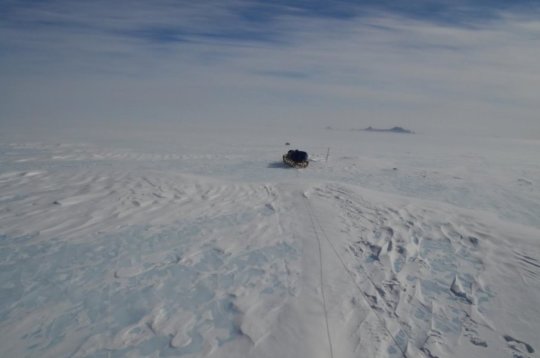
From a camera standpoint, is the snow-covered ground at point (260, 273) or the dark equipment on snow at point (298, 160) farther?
the dark equipment on snow at point (298, 160)

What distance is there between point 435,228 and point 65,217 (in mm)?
11274

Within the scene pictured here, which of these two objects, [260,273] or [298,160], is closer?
[260,273]

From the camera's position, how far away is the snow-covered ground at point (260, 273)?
4598 millimetres

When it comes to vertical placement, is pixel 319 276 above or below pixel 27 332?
above

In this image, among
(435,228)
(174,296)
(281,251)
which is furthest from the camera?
(435,228)

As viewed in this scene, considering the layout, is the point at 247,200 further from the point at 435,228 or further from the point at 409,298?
the point at 409,298

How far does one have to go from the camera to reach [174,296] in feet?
18.5

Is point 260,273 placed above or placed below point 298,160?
below

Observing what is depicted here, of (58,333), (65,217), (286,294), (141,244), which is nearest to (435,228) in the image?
(286,294)

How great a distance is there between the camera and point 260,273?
6.54 meters

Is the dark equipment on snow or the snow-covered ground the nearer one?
the snow-covered ground

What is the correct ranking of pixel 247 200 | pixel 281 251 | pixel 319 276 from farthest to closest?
pixel 247 200 → pixel 281 251 → pixel 319 276

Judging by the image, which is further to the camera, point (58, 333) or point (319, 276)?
point (319, 276)

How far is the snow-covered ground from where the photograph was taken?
15.1 feet
